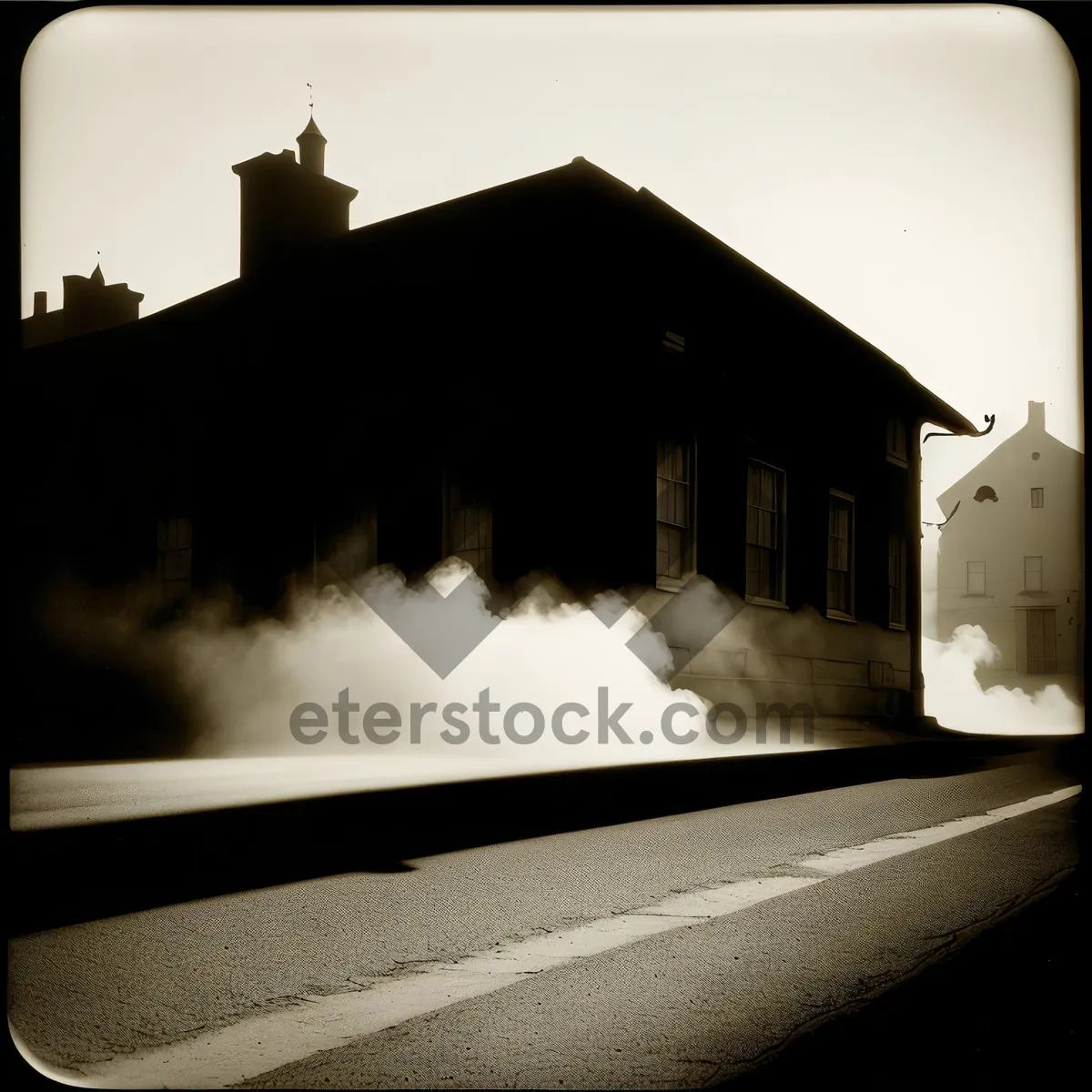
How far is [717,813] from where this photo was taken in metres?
6.53

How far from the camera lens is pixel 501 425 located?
6.73m

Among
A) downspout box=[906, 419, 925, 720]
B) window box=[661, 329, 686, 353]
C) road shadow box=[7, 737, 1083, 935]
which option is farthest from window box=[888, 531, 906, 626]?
window box=[661, 329, 686, 353]

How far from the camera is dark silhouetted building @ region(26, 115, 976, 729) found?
5.12 m

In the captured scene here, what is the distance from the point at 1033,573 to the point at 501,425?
415cm

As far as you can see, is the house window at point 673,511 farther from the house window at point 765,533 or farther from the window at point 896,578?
the window at point 896,578

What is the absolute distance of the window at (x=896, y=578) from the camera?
9344 mm

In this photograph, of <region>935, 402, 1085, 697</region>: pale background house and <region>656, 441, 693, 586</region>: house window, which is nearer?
<region>935, 402, 1085, 697</region>: pale background house

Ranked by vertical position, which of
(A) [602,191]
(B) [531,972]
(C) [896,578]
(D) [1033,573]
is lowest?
(B) [531,972]

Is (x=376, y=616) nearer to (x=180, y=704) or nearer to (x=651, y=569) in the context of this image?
(x=180, y=704)

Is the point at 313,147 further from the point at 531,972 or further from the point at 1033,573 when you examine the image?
the point at 531,972

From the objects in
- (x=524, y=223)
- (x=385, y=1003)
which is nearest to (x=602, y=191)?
(x=524, y=223)

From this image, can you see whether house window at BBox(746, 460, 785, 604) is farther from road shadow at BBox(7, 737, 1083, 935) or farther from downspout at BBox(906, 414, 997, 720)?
road shadow at BBox(7, 737, 1083, 935)

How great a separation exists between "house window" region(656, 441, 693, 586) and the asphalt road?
277 centimetres

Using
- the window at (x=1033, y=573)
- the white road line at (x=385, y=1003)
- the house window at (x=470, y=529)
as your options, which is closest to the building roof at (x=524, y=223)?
the window at (x=1033, y=573)
